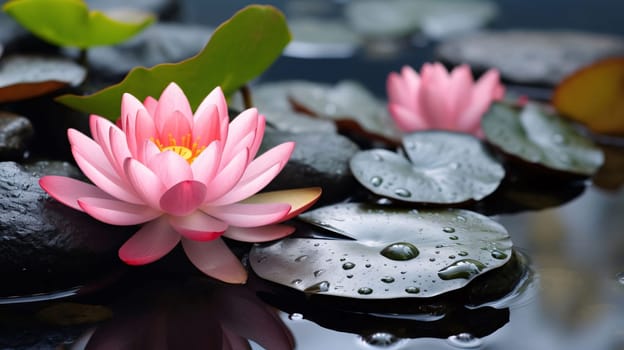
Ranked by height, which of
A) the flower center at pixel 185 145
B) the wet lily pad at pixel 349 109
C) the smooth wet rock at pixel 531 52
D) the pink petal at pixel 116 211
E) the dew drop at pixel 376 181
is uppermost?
the flower center at pixel 185 145

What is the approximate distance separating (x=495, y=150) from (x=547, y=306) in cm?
48

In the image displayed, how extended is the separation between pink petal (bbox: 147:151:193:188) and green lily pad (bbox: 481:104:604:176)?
2.24 ft

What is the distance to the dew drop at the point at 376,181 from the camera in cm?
105

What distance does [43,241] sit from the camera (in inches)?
32.7

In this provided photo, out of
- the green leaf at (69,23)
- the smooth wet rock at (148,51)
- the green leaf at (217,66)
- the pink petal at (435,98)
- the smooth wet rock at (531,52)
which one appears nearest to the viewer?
the green leaf at (217,66)

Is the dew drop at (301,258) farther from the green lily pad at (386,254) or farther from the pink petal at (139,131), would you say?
the pink petal at (139,131)

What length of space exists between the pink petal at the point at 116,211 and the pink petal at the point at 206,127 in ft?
0.39

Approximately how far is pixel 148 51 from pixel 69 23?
0.32m

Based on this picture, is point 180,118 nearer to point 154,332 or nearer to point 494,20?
point 154,332

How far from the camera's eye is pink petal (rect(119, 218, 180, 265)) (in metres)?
0.82

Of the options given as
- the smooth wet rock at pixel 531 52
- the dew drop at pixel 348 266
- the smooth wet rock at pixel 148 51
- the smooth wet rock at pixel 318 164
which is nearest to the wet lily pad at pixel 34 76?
the smooth wet rock at pixel 148 51

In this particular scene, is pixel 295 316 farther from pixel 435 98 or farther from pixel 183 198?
pixel 435 98

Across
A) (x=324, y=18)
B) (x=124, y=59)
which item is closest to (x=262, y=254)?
(x=124, y=59)

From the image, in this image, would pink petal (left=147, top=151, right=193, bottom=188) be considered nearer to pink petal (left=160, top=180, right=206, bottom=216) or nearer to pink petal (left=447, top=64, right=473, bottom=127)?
pink petal (left=160, top=180, right=206, bottom=216)
